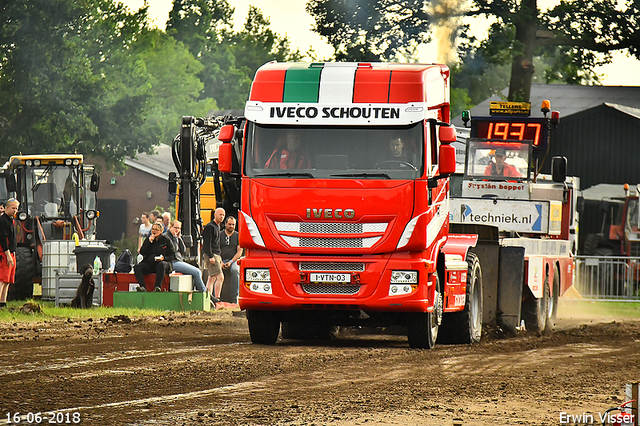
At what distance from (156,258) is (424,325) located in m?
7.32

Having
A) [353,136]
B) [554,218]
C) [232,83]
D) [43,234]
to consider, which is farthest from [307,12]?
[232,83]

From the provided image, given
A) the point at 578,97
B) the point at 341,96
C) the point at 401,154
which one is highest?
the point at 578,97

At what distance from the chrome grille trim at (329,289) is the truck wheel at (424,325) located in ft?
3.34

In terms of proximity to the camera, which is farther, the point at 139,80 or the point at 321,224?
the point at 139,80

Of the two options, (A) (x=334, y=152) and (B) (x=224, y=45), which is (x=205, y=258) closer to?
(A) (x=334, y=152)

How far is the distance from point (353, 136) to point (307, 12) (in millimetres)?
23743

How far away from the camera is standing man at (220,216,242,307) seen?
21.7 meters

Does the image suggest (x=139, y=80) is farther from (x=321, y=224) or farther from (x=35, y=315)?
(x=321, y=224)

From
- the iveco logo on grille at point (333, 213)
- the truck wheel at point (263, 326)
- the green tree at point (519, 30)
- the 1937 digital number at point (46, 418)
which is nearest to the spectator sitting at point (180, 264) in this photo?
the truck wheel at point (263, 326)

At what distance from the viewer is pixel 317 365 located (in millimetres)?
11891

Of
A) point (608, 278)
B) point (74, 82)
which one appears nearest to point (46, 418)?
point (608, 278)

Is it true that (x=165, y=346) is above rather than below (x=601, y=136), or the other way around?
below

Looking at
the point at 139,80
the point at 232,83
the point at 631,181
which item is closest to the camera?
the point at 631,181

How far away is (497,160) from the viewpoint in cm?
2183
